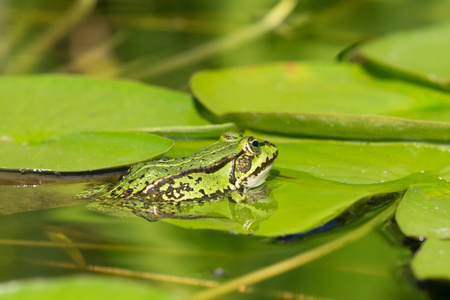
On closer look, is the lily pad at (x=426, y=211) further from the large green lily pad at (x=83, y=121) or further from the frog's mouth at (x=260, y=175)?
the large green lily pad at (x=83, y=121)

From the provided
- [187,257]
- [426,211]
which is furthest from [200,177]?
[426,211]

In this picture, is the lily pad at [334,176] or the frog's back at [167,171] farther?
the frog's back at [167,171]

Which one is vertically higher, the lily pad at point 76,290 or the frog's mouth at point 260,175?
the lily pad at point 76,290

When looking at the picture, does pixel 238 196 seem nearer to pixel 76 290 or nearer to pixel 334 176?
pixel 334 176

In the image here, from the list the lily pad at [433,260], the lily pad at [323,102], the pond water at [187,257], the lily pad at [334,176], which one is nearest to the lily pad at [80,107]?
the lily pad at [323,102]

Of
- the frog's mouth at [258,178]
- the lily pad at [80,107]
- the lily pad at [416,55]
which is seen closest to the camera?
the frog's mouth at [258,178]

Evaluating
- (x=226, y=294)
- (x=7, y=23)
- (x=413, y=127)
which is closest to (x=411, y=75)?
(x=413, y=127)

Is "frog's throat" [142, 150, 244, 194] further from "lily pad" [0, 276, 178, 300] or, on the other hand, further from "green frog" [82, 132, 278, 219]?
"lily pad" [0, 276, 178, 300]
